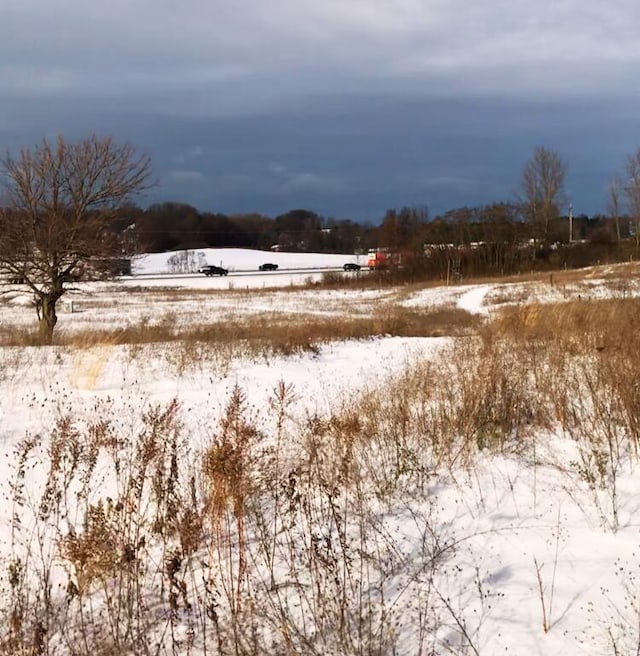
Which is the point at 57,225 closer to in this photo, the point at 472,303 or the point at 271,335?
the point at 271,335

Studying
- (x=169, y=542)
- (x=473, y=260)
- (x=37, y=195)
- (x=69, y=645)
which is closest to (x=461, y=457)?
(x=169, y=542)

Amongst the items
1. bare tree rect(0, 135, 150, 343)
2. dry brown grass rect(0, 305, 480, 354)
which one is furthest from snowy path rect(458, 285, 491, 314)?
bare tree rect(0, 135, 150, 343)

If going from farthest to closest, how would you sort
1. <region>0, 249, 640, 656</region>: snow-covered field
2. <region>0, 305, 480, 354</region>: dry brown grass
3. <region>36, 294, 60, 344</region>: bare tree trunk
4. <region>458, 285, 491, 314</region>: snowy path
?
<region>458, 285, 491, 314</region>: snowy path, <region>36, 294, 60, 344</region>: bare tree trunk, <region>0, 305, 480, 354</region>: dry brown grass, <region>0, 249, 640, 656</region>: snow-covered field

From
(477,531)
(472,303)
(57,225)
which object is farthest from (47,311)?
(472,303)

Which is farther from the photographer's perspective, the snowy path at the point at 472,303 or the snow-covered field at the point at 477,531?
the snowy path at the point at 472,303

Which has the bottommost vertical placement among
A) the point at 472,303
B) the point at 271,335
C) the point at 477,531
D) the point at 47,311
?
the point at 477,531

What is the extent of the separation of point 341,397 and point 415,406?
1.28 meters

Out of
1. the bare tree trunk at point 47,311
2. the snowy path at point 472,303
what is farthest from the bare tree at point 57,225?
the snowy path at point 472,303

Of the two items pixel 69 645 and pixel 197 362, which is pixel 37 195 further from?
pixel 69 645

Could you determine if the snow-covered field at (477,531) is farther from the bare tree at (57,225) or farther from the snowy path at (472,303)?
the snowy path at (472,303)

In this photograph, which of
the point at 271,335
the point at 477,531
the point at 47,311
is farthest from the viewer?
the point at 47,311

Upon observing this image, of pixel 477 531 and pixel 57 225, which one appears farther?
pixel 57 225

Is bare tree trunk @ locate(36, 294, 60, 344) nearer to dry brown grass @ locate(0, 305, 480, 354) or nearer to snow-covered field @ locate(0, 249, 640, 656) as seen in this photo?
dry brown grass @ locate(0, 305, 480, 354)

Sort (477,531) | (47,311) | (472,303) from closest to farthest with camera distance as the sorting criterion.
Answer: (477,531) < (47,311) < (472,303)
